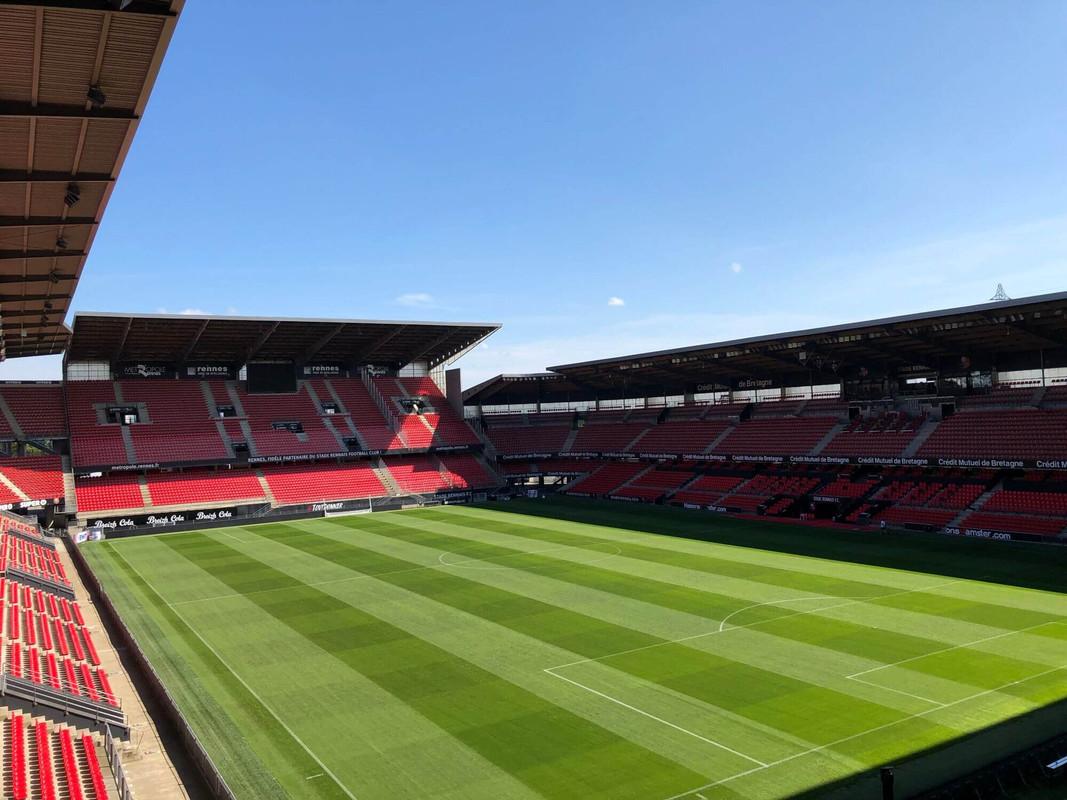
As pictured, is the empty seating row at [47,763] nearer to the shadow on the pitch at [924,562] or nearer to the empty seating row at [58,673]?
the empty seating row at [58,673]

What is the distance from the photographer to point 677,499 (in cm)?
5531

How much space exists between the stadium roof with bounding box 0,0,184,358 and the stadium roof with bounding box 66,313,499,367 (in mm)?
33237

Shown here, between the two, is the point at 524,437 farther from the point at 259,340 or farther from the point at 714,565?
the point at 714,565

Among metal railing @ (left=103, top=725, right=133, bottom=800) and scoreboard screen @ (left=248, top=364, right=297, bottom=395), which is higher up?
scoreboard screen @ (left=248, top=364, right=297, bottom=395)

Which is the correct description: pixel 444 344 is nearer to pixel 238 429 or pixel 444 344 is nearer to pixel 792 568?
pixel 238 429

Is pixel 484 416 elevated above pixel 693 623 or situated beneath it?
elevated above

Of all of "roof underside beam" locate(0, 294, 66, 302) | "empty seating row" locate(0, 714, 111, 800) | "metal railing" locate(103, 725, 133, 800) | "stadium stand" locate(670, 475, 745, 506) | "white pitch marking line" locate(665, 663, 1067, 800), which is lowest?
"white pitch marking line" locate(665, 663, 1067, 800)

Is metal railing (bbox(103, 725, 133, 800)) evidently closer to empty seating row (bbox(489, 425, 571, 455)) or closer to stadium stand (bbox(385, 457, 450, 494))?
stadium stand (bbox(385, 457, 450, 494))

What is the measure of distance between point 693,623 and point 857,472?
30.2 meters

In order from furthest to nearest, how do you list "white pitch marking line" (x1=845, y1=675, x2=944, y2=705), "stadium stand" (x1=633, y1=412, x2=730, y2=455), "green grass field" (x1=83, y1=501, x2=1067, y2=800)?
"stadium stand" (x1=633, y1=412, x2=730, y2=455) → "white pitch marking line" (x1=845, y1=675, x2=944, y2=705) → "green grass field" (x1=83, y1=501, x2=1067, y2=800)

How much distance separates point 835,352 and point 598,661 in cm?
3642

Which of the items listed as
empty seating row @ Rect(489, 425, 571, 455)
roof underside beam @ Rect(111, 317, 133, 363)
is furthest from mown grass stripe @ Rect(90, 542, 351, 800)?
empty seating row @ Rect(489, 425, 571, 455)

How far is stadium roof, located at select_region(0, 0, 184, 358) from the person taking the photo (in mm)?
11078

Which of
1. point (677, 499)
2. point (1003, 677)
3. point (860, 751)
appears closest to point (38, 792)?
point (860, 751)
